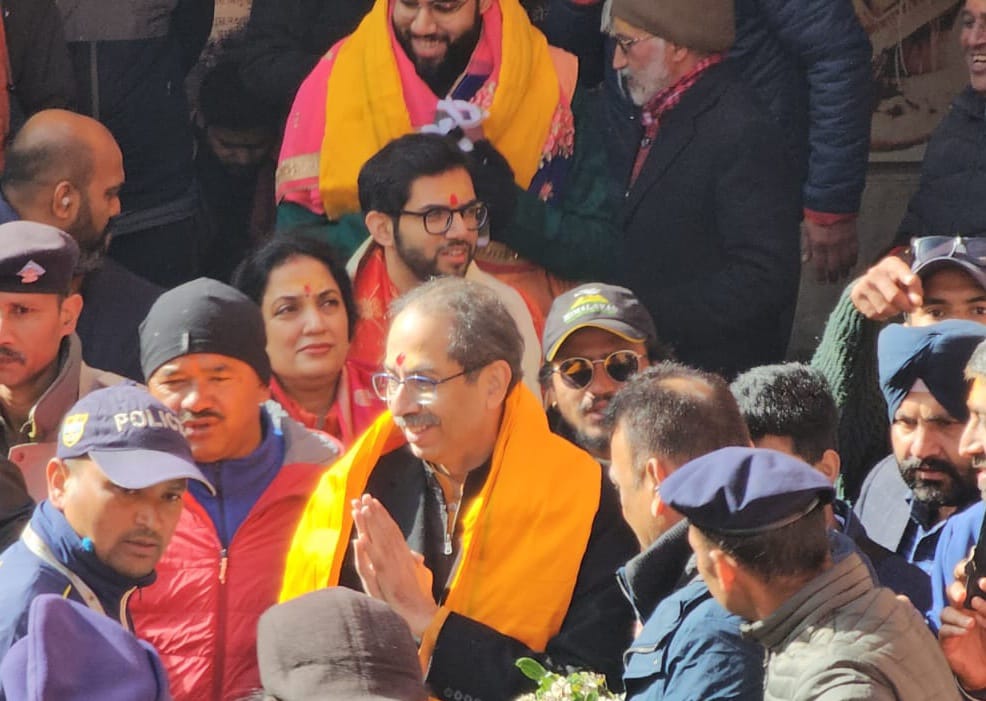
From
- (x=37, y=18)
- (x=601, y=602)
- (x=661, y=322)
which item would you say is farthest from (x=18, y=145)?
(x=601, y=602)

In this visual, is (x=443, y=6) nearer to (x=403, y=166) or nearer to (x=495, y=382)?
(x=403, y=166)

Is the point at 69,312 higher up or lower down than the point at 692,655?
lower down

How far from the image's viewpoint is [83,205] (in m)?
5.27

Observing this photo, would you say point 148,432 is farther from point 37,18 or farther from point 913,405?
point 37,18

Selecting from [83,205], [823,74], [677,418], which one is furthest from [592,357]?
[823,74]

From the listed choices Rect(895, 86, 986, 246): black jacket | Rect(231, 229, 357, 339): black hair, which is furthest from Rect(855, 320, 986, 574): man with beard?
Rect(231, 229, 357, 339): black hair

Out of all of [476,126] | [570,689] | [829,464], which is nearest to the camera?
[570,689]

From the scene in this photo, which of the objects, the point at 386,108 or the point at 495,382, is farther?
the point at 386,108

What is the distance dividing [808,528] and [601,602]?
915mm

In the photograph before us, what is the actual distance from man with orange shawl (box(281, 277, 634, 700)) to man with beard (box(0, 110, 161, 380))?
1.26m

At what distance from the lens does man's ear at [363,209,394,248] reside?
16.8ft

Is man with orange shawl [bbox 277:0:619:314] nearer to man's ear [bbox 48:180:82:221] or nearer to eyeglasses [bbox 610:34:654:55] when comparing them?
eyeglasses [bbox 610:34:654:55]

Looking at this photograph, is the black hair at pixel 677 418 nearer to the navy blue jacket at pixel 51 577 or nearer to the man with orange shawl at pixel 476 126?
the navy blue jacket at pixel 51 577

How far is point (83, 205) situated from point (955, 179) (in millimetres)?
2384
